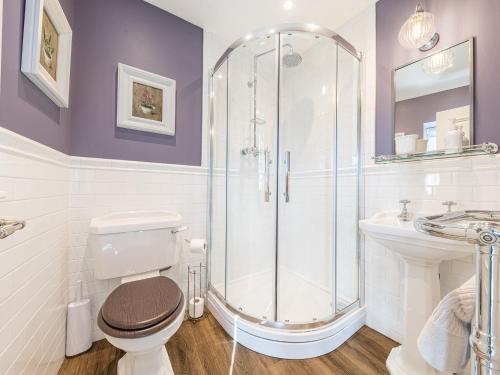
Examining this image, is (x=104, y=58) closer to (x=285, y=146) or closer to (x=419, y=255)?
(x=285, y=146)

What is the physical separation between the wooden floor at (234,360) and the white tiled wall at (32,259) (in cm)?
18

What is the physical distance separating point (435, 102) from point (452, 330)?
4.22 ft

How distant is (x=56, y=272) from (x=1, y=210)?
0.64 m

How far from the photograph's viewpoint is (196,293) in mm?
1840

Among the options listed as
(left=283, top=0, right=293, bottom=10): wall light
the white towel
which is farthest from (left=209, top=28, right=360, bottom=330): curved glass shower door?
the white towel

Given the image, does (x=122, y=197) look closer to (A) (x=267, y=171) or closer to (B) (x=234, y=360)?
(A) (x=267, y=171)

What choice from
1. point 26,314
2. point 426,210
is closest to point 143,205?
point 26,314

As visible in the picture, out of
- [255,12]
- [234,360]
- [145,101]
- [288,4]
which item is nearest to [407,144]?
[288,4]

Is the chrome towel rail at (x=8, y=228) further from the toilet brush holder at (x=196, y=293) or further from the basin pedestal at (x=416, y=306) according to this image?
the basin pedestal at (x=416, y=306)

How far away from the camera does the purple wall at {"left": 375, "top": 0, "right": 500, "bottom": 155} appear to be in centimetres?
110

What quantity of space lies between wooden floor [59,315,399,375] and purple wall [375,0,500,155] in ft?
4.12

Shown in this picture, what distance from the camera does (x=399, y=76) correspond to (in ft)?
4.81

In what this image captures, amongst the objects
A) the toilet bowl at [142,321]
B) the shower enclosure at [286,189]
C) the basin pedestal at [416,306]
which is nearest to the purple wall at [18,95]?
the toilet bowl at [142,321]

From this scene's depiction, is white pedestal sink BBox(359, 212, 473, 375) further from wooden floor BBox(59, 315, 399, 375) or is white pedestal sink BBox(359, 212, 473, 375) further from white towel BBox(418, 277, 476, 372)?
white towel BBox(418, 277, 476, 372)
